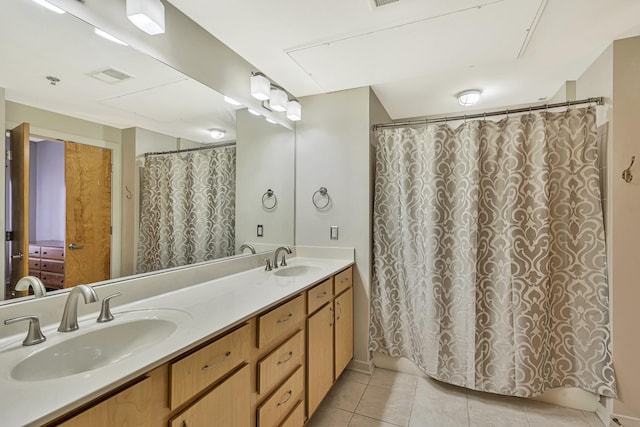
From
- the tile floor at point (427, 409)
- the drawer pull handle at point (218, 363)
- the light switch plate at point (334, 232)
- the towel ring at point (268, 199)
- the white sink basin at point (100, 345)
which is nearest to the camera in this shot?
the white sink basin at point (100, 345)

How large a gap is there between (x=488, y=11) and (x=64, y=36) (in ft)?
6.48

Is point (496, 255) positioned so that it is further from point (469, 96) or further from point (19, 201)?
point (19, 201)

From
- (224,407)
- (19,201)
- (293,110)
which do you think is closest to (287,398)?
(224,407)

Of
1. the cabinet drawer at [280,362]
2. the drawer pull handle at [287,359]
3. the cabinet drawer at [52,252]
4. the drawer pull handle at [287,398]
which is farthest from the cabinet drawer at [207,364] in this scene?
the cabinet drawer at [52,252]

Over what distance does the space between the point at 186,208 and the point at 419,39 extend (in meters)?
1.75

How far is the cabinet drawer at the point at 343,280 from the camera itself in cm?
214

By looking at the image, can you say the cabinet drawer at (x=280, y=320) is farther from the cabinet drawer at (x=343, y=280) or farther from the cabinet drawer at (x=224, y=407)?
the cabinet drawer at (x=343, y=280)

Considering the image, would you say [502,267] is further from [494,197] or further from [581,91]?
[581,91]

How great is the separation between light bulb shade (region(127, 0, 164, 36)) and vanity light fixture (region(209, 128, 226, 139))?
0.67 metres

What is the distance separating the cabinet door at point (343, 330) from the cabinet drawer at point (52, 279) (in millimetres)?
1513

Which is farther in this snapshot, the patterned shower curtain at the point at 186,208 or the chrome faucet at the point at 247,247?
the chrome faucet at the point at 247,247

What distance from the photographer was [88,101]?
4.29 feet

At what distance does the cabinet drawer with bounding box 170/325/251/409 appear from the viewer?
91 centimetres

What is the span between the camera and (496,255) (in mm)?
2090
